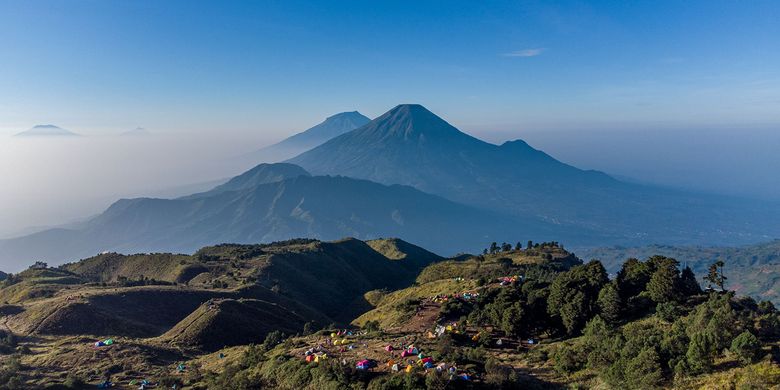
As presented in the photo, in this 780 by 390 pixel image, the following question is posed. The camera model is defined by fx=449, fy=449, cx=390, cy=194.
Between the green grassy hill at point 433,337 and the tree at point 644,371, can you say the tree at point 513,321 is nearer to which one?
the green grassy hill at point 433,337

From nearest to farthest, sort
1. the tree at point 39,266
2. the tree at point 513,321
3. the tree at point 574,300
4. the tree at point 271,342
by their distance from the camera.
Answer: the tree at point 574,300 → the tree at point 513,321 → the tree at point 271,342 → the tree at point 39,266

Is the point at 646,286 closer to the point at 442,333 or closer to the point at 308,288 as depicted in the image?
the point at 442,333

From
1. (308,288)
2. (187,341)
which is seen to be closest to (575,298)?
(187,341)

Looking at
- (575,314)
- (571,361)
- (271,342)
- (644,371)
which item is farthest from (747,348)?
(271,342)

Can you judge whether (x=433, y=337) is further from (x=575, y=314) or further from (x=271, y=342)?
(x=271, y=342)

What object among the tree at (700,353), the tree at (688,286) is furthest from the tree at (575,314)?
the tree at (700,353)
